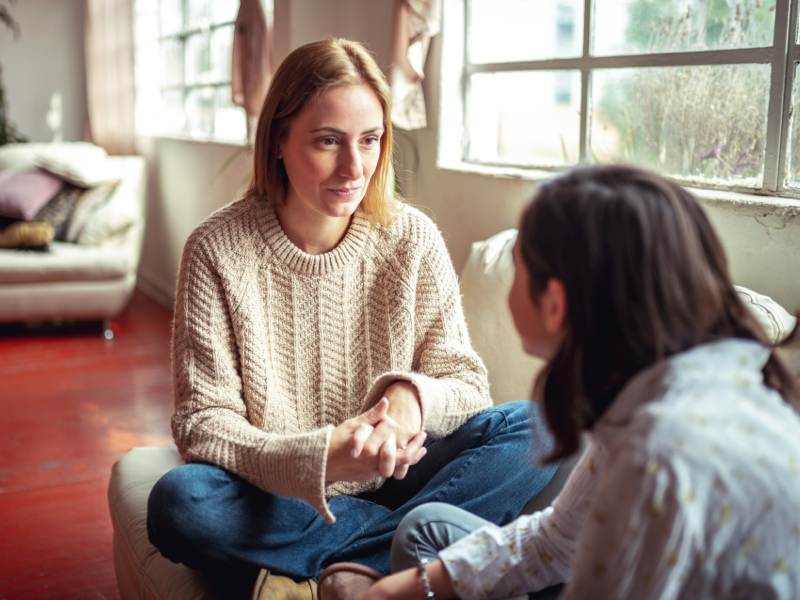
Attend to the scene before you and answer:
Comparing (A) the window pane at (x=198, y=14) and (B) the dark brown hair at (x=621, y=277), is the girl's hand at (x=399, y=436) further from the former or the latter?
(A) the window pane at (x=198, y=14)

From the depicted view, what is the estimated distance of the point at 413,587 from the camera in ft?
3.11

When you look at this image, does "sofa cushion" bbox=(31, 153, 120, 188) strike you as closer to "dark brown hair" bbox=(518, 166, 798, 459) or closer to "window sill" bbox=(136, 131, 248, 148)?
"window sill" bbox=(136, 131, 248, 148)

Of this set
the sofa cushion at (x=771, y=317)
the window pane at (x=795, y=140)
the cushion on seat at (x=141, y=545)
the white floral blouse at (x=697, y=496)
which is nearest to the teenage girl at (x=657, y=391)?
the white floral blouse at (x=697, y=496)

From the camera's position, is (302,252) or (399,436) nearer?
(399,436)

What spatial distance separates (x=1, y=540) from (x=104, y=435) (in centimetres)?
72

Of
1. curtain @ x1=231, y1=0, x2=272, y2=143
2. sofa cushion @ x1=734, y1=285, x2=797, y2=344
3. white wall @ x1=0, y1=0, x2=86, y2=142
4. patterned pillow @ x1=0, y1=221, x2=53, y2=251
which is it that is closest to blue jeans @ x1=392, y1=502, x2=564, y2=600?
Answer: sofa cushion @ x1=734, y1=285, x2=797, y2=344

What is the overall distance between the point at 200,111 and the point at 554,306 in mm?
4108

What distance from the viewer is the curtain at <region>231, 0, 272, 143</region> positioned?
322 cm

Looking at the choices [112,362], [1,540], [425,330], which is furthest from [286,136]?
[112,362]

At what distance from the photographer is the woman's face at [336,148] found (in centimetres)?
138

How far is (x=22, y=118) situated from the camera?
577 cm

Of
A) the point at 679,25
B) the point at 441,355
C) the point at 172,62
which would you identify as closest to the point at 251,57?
the point at 172,62

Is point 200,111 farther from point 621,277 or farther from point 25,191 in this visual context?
point 621,277

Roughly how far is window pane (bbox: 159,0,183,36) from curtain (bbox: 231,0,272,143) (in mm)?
1582
